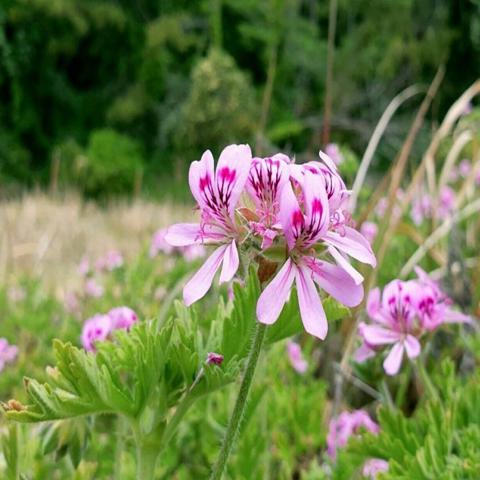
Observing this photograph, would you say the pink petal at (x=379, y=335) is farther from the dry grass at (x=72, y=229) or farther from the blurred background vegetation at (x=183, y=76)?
the blurred background vegetation at (x=183, y=76)

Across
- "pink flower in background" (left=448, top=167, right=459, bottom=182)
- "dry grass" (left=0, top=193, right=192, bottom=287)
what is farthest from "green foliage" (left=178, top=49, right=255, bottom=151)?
"pink flower in background" (left=448, top=167, right=459, bottom=182)

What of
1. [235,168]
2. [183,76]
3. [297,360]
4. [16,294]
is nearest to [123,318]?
[235,168]

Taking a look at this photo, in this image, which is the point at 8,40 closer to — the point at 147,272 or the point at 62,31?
the point at 62,31

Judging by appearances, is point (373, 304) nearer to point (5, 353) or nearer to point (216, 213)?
point (216, 213)

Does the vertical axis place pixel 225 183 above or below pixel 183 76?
above

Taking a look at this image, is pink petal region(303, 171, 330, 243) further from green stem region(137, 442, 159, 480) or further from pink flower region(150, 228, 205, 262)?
pink flower region(150, 228, 205, 262)

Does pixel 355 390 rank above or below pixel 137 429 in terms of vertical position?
below

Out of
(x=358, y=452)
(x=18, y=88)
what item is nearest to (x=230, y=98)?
(x=18, y=88)
